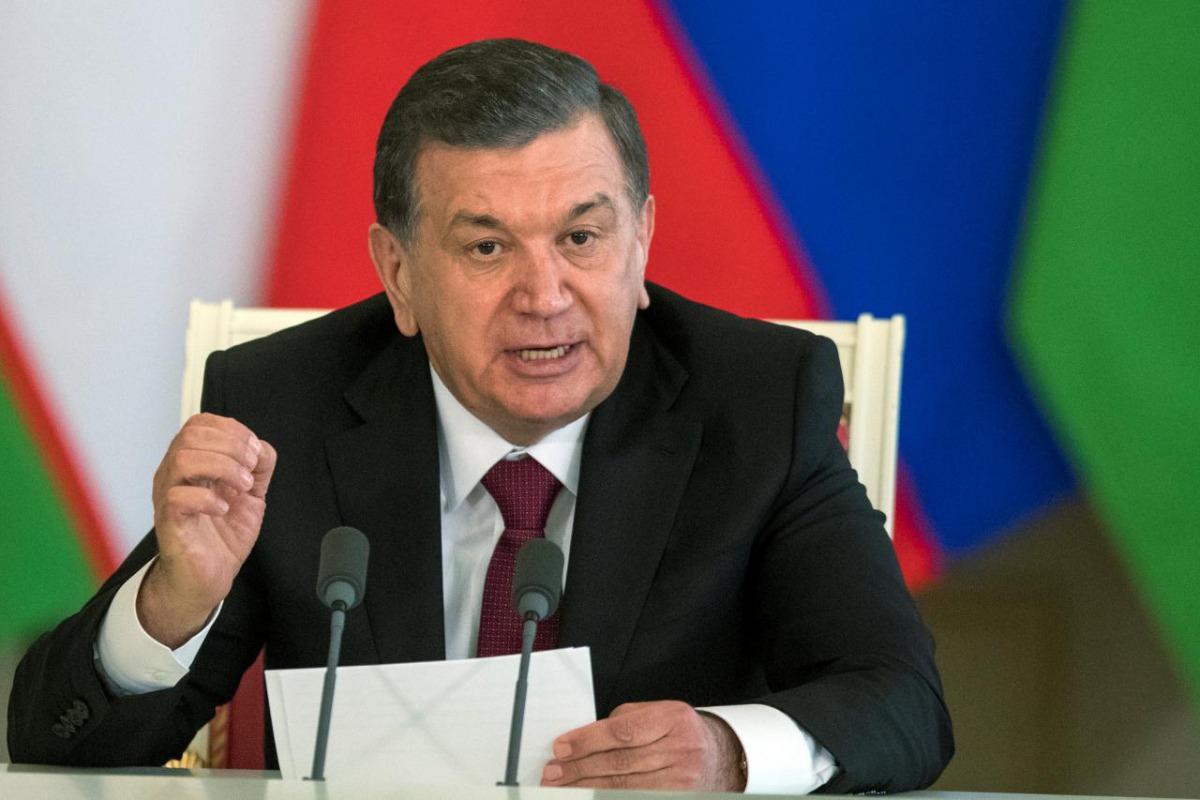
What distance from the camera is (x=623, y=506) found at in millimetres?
1937

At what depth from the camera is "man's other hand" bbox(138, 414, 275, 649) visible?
1.60m

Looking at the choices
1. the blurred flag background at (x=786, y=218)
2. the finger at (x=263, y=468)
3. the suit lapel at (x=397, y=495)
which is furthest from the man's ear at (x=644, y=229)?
the blurred flag background at (x=786, y=218)

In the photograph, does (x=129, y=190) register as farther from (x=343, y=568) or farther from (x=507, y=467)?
(x=343, y=568)

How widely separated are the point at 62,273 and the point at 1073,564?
2326 millimetres

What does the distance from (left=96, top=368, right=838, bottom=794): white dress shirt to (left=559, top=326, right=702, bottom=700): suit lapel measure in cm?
4

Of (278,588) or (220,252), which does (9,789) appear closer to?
(278,588)

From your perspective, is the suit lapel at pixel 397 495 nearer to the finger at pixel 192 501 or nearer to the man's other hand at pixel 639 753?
the finger at pixel 192 501

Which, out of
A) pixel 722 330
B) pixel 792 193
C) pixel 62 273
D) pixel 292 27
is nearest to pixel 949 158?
pixel 792 193

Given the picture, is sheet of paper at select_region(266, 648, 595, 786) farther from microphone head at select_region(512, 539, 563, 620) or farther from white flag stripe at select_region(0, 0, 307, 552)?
white flag stripe at select_region(0, 0, 307, 552)

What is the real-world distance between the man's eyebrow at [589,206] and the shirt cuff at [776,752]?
66 centimetres

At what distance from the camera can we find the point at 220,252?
3297 millimetres

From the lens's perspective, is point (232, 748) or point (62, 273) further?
point (62, 273)

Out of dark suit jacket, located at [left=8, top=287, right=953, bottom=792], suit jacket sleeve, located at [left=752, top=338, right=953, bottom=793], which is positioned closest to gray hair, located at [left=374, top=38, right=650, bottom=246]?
dark suit jacket, located at [left=8, top=287, right=953, bottom=792]

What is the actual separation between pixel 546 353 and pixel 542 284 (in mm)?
101
